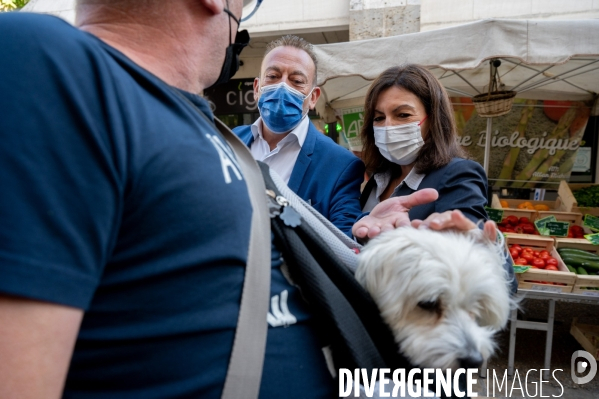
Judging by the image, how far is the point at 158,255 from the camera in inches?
31.8

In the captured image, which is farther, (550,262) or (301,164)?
(550,262)

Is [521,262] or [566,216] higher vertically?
[566,216]

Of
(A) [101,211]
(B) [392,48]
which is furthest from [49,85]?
(B) [392,48]

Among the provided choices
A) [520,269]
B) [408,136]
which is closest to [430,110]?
[408,136]

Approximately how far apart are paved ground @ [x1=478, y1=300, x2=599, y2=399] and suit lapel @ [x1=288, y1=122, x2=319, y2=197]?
2722 mm

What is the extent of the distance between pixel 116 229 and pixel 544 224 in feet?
18.9

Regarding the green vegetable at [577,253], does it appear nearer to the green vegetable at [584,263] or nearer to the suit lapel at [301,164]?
the green vegetable at [584,263]

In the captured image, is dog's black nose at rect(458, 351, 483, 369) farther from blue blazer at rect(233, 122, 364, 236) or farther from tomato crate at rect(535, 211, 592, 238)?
tomato crate at rect(535, 211, 592, 238)

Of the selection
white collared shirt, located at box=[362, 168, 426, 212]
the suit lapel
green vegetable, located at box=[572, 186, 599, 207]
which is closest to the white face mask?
white collared shirt, located at box=[362, 168, 426, 212]

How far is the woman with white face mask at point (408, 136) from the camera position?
2.37 metres

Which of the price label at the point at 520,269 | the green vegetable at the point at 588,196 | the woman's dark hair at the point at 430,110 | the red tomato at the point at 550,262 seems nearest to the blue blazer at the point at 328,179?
the woman's dark hair at the point at 430,110

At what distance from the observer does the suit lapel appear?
102 inches

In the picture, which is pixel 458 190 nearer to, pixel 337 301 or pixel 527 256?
pixel 337 301

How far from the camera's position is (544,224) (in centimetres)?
536
